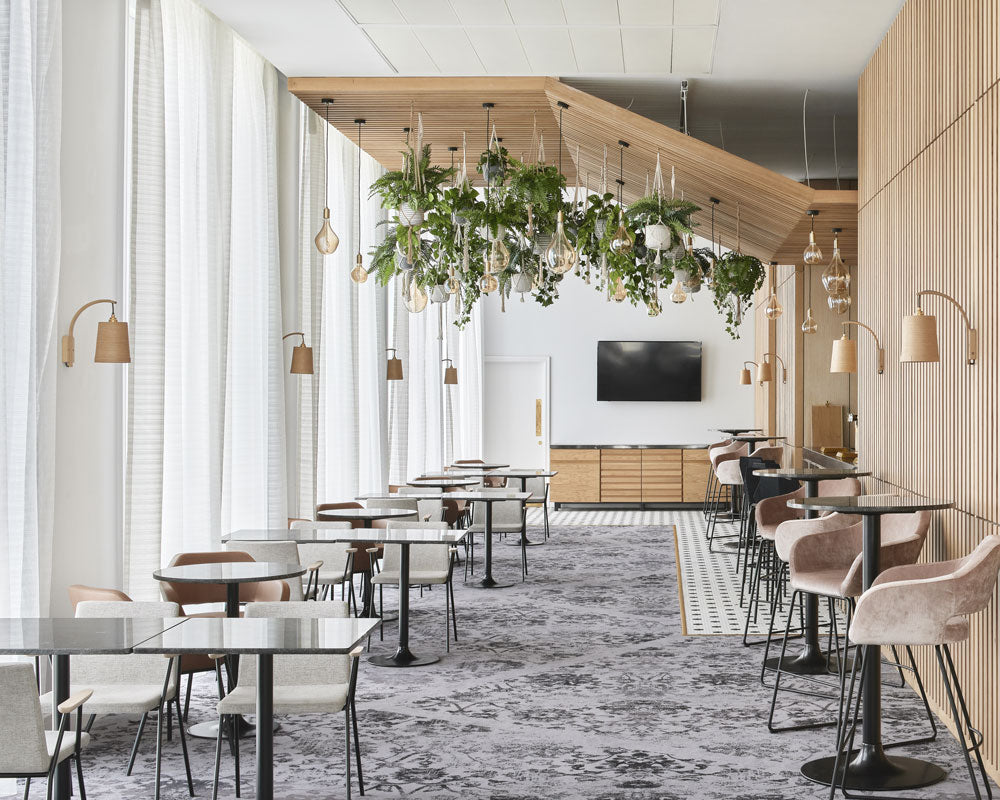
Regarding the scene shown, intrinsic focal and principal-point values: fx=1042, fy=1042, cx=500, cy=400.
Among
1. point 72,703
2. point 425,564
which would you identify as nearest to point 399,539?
point 425,564

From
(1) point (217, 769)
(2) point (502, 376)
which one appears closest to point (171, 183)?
(1) point (217, 769)

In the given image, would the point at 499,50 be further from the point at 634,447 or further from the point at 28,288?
the point at 634,447

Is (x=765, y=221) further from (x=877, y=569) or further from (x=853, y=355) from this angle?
(x=877, y=569)

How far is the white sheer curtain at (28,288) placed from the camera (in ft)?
15.3

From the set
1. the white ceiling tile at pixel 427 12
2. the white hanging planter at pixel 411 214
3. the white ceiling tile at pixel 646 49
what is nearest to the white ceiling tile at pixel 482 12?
the white ceiling tile at pixel 427 12

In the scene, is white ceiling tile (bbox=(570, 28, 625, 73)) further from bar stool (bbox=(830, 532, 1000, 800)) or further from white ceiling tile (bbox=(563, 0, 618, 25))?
bar stool (bbox=(830, 532, 1000, 800))

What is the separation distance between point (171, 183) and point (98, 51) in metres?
1.01

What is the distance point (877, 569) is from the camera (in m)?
4.67

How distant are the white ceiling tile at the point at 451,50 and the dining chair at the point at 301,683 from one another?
4.17 m

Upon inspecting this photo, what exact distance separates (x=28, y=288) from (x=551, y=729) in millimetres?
3262

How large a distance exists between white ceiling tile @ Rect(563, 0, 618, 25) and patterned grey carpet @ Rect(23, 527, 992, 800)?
4109 millimetres

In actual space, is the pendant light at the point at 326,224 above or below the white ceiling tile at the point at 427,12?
below

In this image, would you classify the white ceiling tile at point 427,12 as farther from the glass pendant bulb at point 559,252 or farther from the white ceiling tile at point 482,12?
the glass pendant bulb at point 559,252

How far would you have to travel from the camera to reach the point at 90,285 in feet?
17.7
